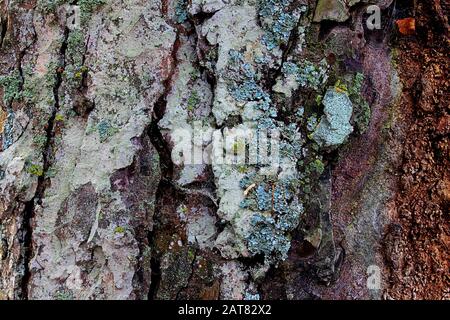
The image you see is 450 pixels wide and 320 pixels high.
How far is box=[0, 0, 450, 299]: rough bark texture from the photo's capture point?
1794mm

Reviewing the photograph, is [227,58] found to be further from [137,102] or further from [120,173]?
[120,173]

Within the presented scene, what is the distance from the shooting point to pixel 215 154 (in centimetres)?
180

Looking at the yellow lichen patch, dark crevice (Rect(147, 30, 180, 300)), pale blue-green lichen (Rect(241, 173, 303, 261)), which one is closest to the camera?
pale blue-green lichen (Rect(241, 173, 303, 261))

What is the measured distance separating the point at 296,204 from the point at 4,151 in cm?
106

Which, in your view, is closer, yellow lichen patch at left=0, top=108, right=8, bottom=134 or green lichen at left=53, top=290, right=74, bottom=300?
green lichen at left=53, top=290, right=74, bottom=300

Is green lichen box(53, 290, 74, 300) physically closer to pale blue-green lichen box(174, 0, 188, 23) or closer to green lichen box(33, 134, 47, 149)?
green lichen box(33, 134, 47, 149)

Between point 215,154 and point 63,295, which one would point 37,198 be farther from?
point 215,154

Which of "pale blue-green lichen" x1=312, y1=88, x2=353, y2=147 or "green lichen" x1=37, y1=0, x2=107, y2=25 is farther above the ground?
"green lichen" x1=37, y1=0, x2=107, y2=25

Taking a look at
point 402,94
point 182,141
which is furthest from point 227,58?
point 402,94

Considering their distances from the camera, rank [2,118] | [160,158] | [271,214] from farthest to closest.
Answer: [2,118] < [160,158] < [271,214]

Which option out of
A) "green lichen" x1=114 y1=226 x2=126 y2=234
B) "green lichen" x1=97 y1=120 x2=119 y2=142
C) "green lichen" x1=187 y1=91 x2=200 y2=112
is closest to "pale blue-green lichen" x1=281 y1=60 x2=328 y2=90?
"green lichen" x1=187 y1=91 x2=200 y2=112

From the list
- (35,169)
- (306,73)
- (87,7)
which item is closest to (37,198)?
(35,169)

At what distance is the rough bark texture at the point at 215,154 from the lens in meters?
→ 1.79

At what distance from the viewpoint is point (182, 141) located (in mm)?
1865
